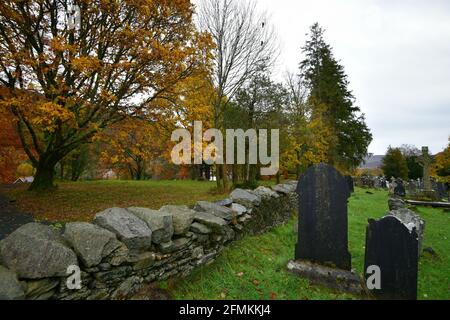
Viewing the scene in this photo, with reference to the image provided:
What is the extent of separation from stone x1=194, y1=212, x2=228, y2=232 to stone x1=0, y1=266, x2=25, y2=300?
2.63 m

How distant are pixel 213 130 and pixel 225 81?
3.20 meters

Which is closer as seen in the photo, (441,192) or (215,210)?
(215,210)

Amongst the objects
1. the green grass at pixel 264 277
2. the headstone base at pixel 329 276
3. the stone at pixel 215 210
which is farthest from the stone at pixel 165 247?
the headstone base at pixel 329 276

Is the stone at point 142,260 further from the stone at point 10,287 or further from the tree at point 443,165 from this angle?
the tree at point 443,165

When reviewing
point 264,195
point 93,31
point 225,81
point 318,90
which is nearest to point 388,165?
point 318,90

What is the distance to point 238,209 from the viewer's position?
230 inches

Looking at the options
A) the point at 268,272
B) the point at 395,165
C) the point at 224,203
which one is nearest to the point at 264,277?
the point at 268,272

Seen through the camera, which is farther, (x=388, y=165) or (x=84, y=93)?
(x=388, y=165)

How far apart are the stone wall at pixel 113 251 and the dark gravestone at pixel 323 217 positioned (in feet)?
4.90

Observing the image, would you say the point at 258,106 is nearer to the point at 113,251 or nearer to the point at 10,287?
the point at 113,251

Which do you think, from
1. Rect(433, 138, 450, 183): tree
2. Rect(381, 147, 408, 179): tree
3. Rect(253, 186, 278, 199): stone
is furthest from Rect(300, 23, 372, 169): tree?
Rect(253, 186, 278, 199): stone

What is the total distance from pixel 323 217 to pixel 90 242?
3.82m

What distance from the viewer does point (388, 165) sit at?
45594 millimetres
